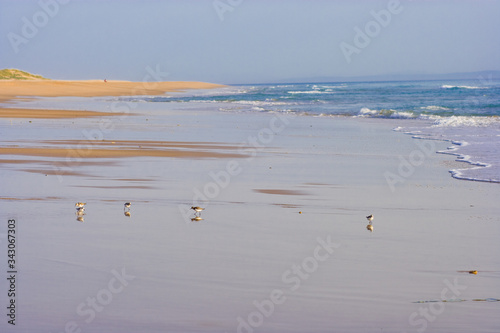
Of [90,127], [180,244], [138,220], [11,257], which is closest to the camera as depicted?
[11,257]

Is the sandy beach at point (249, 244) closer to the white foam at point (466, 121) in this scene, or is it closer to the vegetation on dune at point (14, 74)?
the white foam at point (466, 121)

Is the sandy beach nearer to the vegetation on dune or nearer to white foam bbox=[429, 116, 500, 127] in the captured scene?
white foam bbox=[429, 116, 500, 127]

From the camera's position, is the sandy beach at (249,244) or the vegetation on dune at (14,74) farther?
the vegetation on dune at (14,74)

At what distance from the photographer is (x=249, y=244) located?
7.30 metres

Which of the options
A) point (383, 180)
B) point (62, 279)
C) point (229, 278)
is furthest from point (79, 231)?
point (383, 180)

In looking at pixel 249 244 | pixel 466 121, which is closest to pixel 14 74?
pixel 466 121

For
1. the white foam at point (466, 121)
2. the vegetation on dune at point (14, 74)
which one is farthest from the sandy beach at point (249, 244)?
the vegetation on dune at point (14, 74)

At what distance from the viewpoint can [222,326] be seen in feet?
16.6

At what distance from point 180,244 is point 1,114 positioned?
2314 centimetres

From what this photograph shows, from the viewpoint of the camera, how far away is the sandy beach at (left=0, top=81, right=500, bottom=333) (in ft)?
17.4

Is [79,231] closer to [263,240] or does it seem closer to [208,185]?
[263,240]

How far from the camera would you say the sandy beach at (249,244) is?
208 inches

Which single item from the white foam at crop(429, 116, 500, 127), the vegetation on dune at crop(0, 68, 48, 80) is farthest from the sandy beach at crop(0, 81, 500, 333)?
the vegetation on dune at crop(0, 68, 48, 80)


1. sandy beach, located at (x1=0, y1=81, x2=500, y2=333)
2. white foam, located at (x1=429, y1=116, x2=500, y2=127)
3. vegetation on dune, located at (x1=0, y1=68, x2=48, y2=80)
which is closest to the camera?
sandy beach, located at (x1=0, y1=81, x2=500, y2=333)
